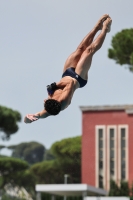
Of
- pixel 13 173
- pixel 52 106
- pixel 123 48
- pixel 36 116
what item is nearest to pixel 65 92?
pixel 52 106

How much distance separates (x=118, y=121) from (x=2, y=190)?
29.7 metres

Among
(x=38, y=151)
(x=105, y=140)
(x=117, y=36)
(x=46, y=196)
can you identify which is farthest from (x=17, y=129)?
(x=38, y=151)

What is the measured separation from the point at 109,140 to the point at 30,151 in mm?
93206

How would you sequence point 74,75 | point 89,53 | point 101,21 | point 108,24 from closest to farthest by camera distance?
point 74,75 → point 89,53 → point 108,24 → point 101,21

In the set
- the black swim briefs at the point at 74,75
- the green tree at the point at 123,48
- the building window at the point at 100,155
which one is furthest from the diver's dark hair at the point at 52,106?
the building window at the point at 100,155

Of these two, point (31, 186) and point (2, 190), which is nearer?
point (2, 190)

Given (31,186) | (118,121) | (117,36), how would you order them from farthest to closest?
(31,186)
(118,121)
(117,36)

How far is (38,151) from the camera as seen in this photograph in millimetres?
151500

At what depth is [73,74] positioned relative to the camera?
45.4ft

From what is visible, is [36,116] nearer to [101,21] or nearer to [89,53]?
[89,53]

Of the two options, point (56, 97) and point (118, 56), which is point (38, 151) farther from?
point (56, 97)

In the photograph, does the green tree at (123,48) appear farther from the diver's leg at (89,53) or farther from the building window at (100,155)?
the diver's leg at (89,53)

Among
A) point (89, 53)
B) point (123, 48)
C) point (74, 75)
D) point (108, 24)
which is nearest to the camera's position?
point (74, 75)

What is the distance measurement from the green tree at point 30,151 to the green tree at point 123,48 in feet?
346
